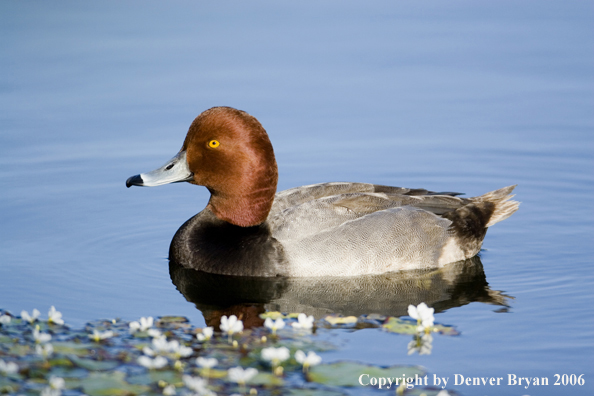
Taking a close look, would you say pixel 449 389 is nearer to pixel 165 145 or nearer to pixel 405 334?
pixel 405 334

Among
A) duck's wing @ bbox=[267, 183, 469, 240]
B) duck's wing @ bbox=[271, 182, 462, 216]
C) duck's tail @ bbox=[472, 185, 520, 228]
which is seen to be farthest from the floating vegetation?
duck's tail @ bbox=[472, 185, 520, 228]

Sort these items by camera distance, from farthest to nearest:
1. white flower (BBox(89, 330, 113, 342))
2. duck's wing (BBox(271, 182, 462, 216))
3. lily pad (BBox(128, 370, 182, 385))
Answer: duck's wing (BBox(271, 182, 462, 216)) → white flower (BBox(89, 330, 113, 342)) → lily pad (BBox(128, 370, 182, 385))

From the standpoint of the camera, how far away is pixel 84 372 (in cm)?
529

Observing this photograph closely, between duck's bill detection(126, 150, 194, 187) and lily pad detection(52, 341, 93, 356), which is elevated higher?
duck's bill detection(126, 150, 194, 187)

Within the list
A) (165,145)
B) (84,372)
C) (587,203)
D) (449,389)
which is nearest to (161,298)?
(84,372)

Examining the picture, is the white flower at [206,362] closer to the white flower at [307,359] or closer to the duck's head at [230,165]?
the white flower at [307,359]

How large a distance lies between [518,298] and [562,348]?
117 centimetres

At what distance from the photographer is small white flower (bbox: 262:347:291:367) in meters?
5.34

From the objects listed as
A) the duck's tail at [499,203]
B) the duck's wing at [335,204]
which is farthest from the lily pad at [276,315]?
the duck's tail at [499,203]

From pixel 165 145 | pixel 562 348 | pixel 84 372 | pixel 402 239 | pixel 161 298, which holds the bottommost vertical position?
pixel 84 372

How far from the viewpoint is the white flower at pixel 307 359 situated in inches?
211

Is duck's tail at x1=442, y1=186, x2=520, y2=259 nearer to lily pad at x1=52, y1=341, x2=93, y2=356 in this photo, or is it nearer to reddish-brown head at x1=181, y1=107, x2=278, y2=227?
reddish-brown head at x1=181, y1=107, x2=278, y2=227

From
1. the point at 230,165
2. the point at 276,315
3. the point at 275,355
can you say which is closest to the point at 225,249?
the point at 230,165

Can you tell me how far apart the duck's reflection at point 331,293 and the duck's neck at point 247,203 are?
593 mm
